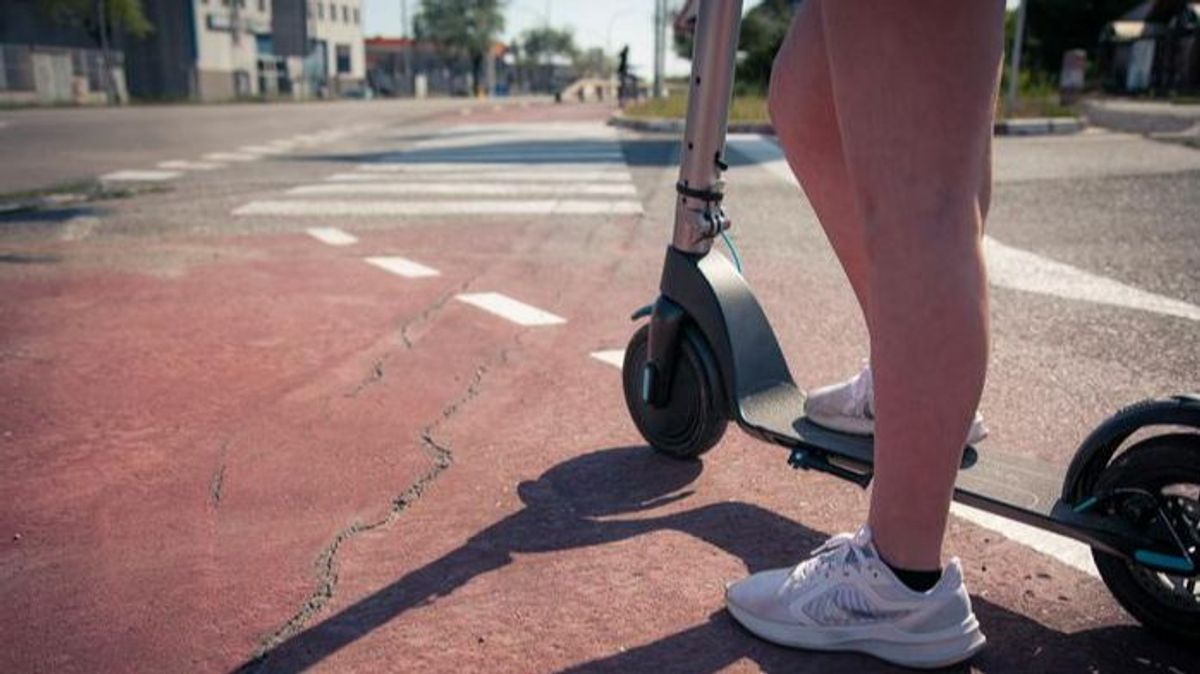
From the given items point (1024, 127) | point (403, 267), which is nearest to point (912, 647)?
point (403, 267)

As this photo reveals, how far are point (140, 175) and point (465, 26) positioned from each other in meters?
93.3

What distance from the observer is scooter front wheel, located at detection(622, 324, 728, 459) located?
2.13m

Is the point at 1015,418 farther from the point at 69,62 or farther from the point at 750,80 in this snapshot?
the point at 69,62

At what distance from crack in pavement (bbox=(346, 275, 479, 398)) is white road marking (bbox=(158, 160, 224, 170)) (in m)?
6.76

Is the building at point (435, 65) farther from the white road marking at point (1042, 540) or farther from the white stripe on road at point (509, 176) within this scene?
the white road marking at point (1042, 540)

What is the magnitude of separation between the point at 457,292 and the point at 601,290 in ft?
2.16

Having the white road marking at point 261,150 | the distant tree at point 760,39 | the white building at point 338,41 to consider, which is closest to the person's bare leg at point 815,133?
the white road marking at point 261,150

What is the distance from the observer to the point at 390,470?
7.45 ft

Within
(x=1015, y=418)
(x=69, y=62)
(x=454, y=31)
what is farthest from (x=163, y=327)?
(x=454, y=31)

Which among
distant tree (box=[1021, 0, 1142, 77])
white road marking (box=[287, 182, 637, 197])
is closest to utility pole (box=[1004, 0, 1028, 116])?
white road marking (box=[287, 182, 637, 197])

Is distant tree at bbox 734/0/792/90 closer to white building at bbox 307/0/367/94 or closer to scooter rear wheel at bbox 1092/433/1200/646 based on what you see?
scooter rear wheel at bbox 1092/433/1200/646

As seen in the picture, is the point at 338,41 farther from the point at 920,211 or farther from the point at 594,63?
the point at 920,211

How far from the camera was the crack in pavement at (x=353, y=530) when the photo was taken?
1537mm

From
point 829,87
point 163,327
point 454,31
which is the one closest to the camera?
point 829,87
